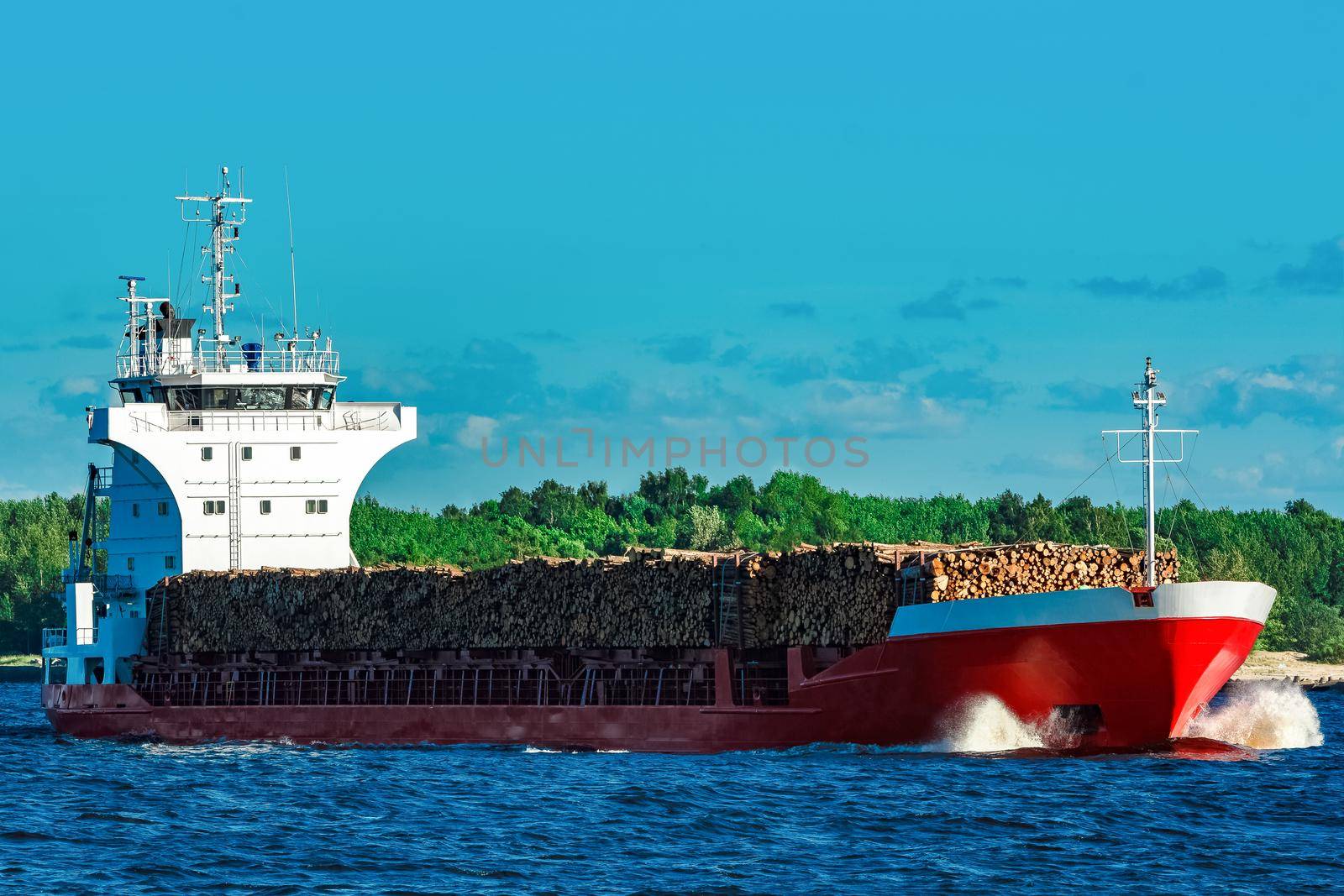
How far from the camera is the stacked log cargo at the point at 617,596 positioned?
34156 millimetres

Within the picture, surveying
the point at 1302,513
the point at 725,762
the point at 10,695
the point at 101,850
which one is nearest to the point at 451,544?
the point at 10,695

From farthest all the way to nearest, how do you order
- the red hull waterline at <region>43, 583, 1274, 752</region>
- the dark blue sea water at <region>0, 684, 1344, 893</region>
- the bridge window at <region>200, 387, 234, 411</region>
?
the bridge window at <region>200, 387, 234, 411</region> < the red hull waterline at <region>43, 583, 1274, 752</region> < the dark blue sea water at <region>0, 684, 1344, 893</region>

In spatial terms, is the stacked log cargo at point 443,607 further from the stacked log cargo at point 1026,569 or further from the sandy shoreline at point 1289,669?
the sandy shoreline at point 1289,669

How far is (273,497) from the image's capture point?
154ft

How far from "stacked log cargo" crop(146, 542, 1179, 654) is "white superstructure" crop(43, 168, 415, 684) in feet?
4.31

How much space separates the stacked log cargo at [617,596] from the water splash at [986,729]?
6.24 feet

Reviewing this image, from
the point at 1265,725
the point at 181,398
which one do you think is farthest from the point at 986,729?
the point at 181,398

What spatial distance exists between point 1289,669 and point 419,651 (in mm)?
60331

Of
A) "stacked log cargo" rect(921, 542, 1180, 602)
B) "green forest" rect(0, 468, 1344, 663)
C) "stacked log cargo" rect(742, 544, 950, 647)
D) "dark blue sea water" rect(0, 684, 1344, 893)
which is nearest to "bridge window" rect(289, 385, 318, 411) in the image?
"dark blue sea water" rect(0, 684, 1344, 893)

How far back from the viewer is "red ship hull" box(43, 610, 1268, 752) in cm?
3191

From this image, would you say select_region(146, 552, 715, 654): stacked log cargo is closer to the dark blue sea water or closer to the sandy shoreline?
the dark blue sea water

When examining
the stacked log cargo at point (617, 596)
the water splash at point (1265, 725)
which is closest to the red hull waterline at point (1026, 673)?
the stacked log cargo at point (617, 596)

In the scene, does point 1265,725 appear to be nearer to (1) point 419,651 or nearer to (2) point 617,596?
(2) point 617,596

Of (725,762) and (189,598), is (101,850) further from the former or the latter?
(189,598)
